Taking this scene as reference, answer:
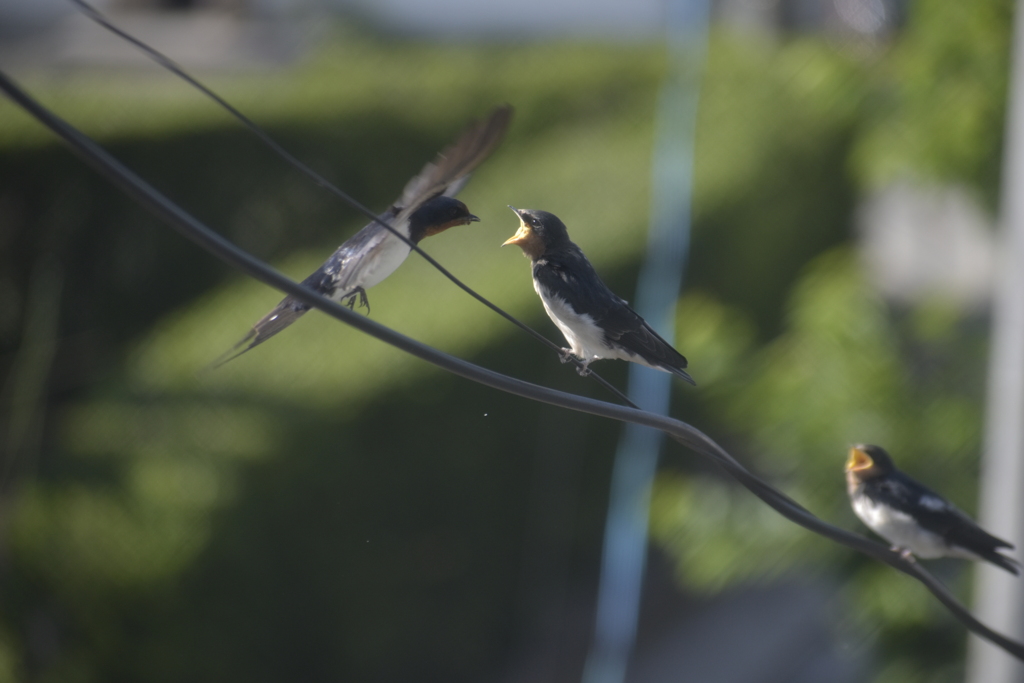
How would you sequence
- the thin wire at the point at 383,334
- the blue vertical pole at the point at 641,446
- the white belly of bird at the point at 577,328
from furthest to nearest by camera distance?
the blue vertical pole at the point at 641,446 → the white belly of bird at the point at 577,328 → the thin wire at the point at 383,334

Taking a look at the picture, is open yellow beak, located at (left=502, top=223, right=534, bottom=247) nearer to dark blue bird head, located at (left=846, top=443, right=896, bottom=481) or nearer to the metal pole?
dark blue bird head, located at (left=846, top=443, right=896, bottom=481)

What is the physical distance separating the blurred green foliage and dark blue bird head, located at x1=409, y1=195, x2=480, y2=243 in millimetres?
2876

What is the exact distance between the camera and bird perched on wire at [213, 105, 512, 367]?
1.45m

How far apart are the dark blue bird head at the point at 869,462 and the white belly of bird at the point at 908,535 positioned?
93 mm

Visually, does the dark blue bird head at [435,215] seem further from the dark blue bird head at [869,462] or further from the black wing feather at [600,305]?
the dark blue bird head at [869,462]

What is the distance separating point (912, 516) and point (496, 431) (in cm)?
300

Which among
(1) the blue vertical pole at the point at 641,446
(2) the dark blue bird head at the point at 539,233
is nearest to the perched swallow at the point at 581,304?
(2) the dark blue bird head at the point at 539,233

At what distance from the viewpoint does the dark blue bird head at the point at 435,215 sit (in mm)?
1587

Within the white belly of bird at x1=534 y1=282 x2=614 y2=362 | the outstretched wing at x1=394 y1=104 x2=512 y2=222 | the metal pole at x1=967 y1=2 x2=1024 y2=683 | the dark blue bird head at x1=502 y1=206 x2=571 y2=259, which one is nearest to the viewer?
the outstretched wing at x1=394 y1=104 x2=512 y2=222

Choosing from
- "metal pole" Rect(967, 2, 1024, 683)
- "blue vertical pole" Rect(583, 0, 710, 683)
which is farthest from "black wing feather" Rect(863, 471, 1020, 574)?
"blue vertical pole" Rect(583, 0, 710, 683)

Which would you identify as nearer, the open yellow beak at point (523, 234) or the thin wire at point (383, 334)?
the thin wire at point (383, 334)

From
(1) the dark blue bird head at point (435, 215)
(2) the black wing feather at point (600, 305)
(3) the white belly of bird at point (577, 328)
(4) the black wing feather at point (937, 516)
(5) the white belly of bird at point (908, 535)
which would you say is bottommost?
(1) the dark blue bird head at point (435, 215)

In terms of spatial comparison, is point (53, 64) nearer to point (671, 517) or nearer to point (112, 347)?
point (112, 347)

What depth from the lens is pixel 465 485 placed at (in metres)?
5.20
